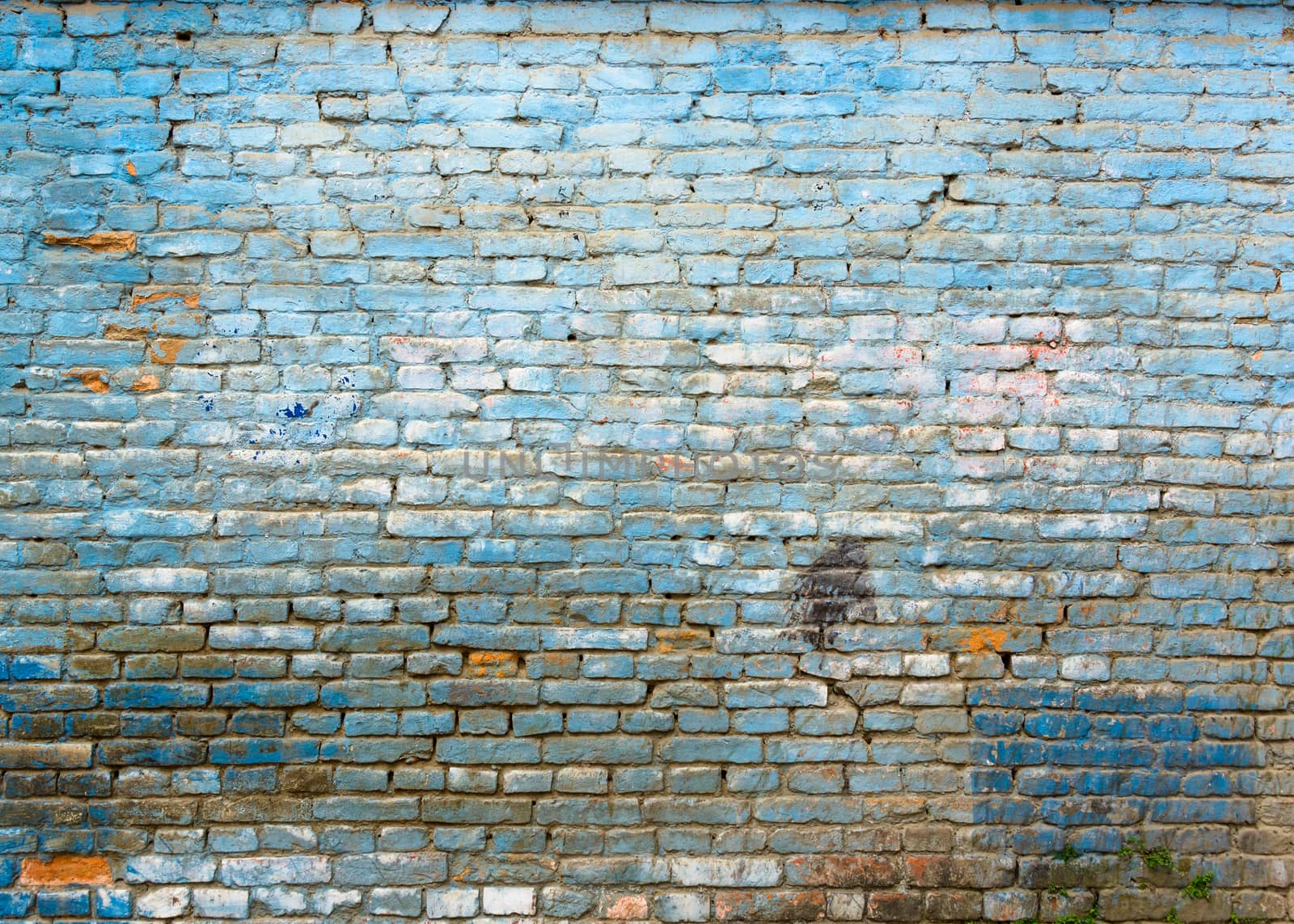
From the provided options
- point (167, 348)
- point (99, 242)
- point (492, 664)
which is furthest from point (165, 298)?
point (492, 664)

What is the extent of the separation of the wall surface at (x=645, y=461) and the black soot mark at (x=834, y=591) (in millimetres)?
15

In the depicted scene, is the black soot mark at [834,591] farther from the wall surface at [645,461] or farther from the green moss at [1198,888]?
the green moss at [1198,888]

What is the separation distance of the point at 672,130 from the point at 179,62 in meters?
1.66

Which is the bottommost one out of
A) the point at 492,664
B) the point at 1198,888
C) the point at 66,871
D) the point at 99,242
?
the point at 66,871

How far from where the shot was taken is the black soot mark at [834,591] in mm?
2898

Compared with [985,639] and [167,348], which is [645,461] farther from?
[167,348]

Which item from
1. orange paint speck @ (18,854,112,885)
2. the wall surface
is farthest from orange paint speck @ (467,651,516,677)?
orange paint speck @ (18,854,112,885)

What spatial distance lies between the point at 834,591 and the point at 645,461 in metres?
0.77

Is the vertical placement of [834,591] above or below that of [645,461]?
below

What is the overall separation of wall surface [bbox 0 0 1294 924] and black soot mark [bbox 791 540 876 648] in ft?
0.05

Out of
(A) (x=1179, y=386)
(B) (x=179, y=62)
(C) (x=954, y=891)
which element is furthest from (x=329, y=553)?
(A) (x=1179, y=386)

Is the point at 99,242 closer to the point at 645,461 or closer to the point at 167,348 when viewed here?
the point at 167,348

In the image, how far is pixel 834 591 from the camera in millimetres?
2904

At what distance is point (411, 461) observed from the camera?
2881 millimetres
